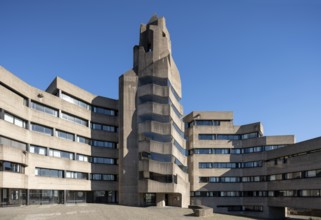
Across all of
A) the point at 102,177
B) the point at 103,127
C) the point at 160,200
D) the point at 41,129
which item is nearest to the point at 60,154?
the point at 41,129

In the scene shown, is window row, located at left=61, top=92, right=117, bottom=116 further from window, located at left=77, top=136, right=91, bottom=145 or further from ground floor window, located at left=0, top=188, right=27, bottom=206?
ground floor window, located at left=0, top=188, right=27, bottom=206

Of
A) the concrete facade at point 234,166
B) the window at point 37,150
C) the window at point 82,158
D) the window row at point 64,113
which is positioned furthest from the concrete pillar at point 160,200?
the concrete facade at point 234,166

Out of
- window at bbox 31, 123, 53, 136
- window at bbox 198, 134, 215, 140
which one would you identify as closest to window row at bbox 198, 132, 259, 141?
window at bbox 198, 134, 215, 140

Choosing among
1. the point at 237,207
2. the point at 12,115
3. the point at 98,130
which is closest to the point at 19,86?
the point at 12,115

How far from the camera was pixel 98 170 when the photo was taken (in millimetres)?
61719

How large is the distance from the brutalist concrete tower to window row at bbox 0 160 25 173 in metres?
16.8

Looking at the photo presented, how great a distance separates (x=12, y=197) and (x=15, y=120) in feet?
30.7

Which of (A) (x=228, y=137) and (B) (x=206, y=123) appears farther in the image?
(B) (x=206, y=123)

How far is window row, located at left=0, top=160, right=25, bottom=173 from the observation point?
42.6 meters

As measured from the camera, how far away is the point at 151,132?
57219mm

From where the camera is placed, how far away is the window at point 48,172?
5081 cm

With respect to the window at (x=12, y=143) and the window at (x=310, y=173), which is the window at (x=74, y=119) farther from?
the window at (x=310, y=173)

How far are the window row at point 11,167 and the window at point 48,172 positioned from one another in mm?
3314

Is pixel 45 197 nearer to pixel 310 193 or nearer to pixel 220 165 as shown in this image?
pixel 220 165
